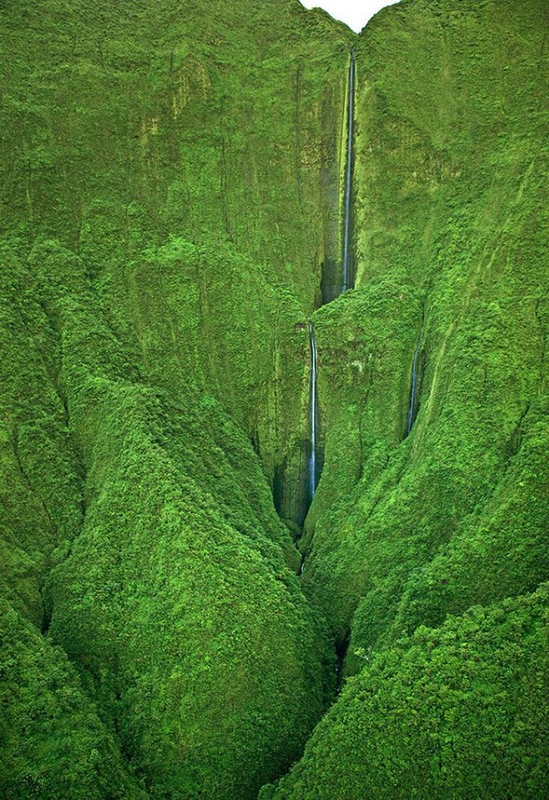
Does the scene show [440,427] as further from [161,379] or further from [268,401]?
[161,379]

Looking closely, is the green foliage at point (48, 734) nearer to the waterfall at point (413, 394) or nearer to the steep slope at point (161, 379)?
the steep slope at point (161, 379)

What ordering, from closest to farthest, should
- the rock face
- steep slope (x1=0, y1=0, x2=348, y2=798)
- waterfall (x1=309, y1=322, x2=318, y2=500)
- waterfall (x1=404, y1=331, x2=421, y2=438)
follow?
the rock face → steep slope (x1=0, y1=0, x2=348, y2=798) → waterfall (x1=404, y1=331, x2=421, y2=438) → waterfall (x1=309, y1=322, x2=318, y2=500)

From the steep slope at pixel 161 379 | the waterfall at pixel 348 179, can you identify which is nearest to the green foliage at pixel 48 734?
the steep slope at pixel 161 379

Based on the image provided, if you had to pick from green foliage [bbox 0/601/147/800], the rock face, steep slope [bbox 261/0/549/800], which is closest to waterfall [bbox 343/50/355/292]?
the rock face

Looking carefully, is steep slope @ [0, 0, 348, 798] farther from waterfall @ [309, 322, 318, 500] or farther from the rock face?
waterfall @ [309, 322, 318, 500]

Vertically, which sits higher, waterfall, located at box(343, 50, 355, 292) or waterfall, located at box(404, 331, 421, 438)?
waterfall, located at box(343, 50, 355, 292)

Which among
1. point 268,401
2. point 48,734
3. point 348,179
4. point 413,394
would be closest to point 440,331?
point 413,394
